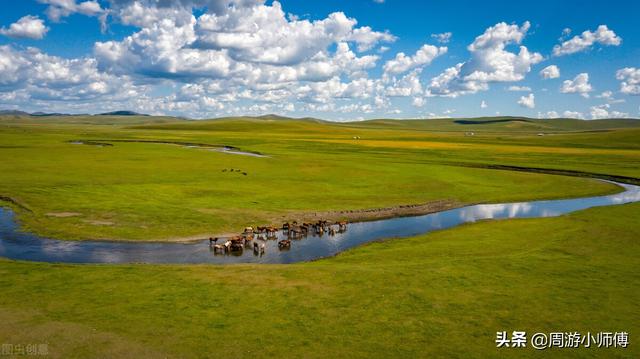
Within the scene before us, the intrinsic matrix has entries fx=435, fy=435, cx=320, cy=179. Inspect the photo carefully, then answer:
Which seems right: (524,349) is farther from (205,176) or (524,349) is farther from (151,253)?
(205,176)

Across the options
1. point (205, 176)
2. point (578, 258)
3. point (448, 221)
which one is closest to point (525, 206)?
point (448, 221)

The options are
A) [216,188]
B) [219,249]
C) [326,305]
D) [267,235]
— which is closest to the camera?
[326,305]

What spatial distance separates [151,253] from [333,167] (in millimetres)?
49642

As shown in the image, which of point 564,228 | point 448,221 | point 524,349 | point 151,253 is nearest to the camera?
point 524,349

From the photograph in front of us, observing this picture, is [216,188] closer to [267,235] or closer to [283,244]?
[267,235]

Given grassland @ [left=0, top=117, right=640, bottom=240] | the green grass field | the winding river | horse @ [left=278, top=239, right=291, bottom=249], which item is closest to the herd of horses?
horse @ [left=278, top=239, right=291, bottom=249]

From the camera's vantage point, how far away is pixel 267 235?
1411 inches

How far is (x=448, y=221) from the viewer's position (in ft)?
144

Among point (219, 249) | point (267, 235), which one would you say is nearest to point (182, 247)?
point (219, 249)

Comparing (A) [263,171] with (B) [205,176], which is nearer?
(B) [205,176]

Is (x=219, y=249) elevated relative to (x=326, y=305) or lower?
lower

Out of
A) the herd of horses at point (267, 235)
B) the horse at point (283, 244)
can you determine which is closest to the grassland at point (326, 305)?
the horse at point (283, 244)

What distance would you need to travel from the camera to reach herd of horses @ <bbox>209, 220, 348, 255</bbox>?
104 feet

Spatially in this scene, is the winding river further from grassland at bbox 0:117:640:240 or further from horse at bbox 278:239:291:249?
grassland at bbox 0:117:640:240
